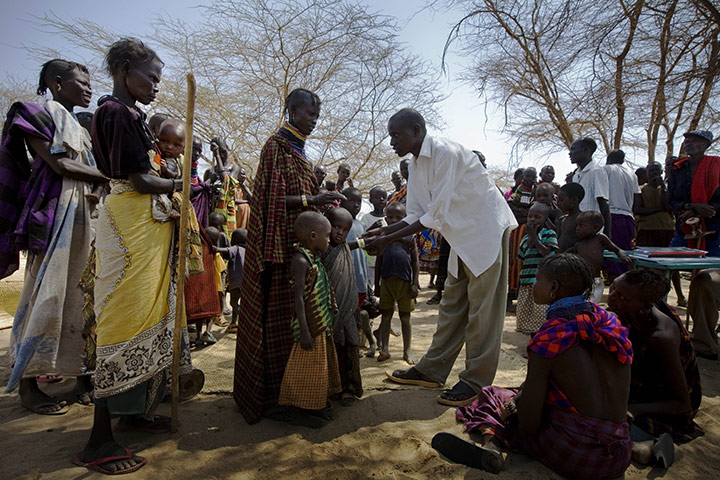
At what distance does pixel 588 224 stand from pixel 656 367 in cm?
194

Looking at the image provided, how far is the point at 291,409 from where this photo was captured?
2684 mm

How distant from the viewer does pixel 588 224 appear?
4.09 meters

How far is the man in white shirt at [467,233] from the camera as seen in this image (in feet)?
9.76

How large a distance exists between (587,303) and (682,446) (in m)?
1.24

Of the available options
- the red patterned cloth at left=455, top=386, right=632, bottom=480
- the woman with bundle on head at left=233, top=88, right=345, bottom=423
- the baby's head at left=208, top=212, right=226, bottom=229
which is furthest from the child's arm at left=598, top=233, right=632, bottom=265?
the baby's head at left=208, top=212, right=226, bottom=229

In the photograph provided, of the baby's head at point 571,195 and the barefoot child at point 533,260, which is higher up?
the baby's head at point 571,195

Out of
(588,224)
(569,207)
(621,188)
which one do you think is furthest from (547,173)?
(588,224)

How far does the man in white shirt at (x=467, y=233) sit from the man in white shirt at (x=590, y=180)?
218cm

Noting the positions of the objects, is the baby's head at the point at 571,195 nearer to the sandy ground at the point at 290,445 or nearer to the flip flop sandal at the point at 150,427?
the sandy ground at the point at 290,445

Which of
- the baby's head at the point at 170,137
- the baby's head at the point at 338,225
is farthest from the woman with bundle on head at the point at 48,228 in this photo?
the baby's head at the point at 338,225

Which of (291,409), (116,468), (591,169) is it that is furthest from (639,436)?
(591,169)

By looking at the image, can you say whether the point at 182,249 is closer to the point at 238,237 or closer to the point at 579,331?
the point at 579,331

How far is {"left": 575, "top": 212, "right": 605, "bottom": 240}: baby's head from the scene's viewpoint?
161 inches

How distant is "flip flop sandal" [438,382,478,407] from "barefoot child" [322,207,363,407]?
60cm
